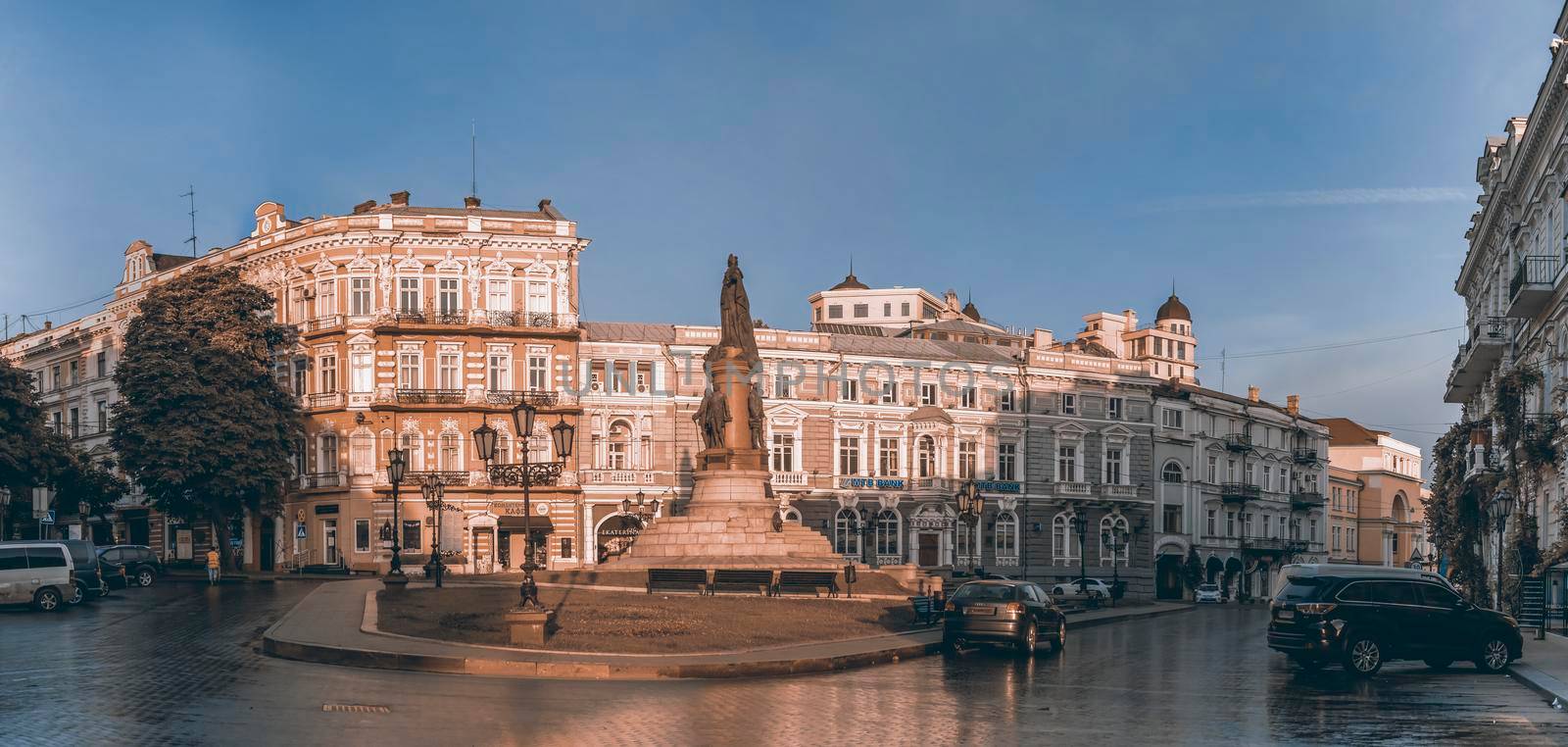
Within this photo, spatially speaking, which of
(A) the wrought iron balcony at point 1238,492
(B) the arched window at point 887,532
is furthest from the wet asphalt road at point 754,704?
(A) the wrought iron balcony at point 1238,492

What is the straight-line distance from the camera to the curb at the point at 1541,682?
67.4 ft

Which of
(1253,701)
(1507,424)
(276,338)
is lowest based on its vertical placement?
(1253,701)

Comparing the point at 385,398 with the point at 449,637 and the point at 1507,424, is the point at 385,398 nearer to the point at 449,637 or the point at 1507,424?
the point at 449,637

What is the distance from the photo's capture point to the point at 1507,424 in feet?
137

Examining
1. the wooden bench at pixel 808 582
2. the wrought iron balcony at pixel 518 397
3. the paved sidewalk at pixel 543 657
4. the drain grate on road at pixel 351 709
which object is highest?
the wrought iron balcony at pixel 518 397

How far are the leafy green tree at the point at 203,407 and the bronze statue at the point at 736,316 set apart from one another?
26.2 m

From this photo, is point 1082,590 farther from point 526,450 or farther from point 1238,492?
point 1238,492

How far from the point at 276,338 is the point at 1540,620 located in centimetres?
5290

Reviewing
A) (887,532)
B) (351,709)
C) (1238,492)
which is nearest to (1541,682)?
(351,709)

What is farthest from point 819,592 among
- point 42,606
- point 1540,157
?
point 1540,157

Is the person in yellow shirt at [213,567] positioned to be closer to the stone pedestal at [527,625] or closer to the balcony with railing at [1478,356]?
the stone pedestal at [527,625]

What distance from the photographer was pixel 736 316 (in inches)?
1770

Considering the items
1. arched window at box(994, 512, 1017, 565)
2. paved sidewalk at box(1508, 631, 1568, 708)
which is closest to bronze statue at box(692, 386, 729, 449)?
paved sidewalk at box(1508, 631, 1568, 708)

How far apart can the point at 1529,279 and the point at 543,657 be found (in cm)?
3186
